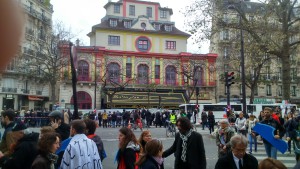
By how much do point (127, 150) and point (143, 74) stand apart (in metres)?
48.7

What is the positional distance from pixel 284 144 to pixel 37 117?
2604cm

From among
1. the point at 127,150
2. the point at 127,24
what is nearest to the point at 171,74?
the point at 127,24

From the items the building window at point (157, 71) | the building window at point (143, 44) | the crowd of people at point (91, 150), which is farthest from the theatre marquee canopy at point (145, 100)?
the crowd of people at point (91, 150)

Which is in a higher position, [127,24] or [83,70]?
[127,24]

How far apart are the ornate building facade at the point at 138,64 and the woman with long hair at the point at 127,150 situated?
136 ft

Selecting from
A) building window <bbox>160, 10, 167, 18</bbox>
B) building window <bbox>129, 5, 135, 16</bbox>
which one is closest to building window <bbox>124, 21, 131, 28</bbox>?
building window <bbox>129, 5, 135, 16</bbox>

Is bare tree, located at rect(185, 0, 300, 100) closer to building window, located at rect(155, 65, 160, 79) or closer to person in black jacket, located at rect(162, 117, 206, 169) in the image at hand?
person in black jacket, located at rect(162, 117, 206, 169)

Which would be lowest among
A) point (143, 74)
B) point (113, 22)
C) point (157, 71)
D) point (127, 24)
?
point (143, 74)

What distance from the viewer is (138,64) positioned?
54.3 metres

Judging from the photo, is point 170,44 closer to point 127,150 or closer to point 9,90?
point 9,90

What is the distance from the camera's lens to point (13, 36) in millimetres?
555

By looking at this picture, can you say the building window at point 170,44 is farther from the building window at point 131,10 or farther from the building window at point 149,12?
the building window at point 131,10

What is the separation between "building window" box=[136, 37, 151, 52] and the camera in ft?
180

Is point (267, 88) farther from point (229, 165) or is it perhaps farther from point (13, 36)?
point (13, 36)
